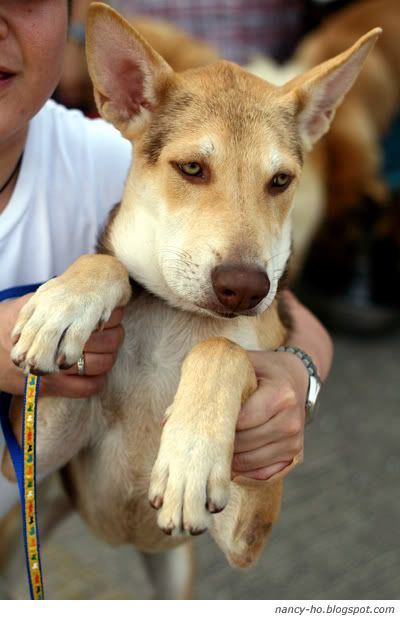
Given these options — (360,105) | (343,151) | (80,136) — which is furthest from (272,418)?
Result: (360,105)

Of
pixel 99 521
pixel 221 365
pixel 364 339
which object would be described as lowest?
pixel 364 339

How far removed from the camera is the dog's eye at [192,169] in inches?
63.8

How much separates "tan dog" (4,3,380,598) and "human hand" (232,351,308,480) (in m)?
0.05

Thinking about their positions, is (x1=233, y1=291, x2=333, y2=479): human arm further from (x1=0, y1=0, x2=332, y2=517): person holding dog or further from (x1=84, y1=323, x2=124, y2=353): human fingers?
(x1=84, y1=323, x2=124, y2=353): human fingers

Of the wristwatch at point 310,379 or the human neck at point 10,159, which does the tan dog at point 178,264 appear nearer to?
the wristwatch at point 310,379

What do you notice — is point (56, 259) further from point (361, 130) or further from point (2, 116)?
point (361, 130)

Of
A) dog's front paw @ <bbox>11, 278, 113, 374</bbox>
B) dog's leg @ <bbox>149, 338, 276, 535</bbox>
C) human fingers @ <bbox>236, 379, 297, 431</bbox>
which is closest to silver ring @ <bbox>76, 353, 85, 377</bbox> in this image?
dog's front paw @ <bbox>11, 278, 113, 374</bbox>

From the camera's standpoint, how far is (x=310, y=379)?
176 centimetres

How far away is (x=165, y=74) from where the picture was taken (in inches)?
67.3

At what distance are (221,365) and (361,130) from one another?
3219 mm

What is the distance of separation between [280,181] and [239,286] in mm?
380

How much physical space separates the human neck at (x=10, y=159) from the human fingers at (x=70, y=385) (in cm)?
52

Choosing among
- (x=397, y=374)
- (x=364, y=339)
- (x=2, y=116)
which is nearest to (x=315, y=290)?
(x=364, y=339)

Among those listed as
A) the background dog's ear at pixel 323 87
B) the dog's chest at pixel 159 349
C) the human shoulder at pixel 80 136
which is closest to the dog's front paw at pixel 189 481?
the dog's chest at pixel 159 349
